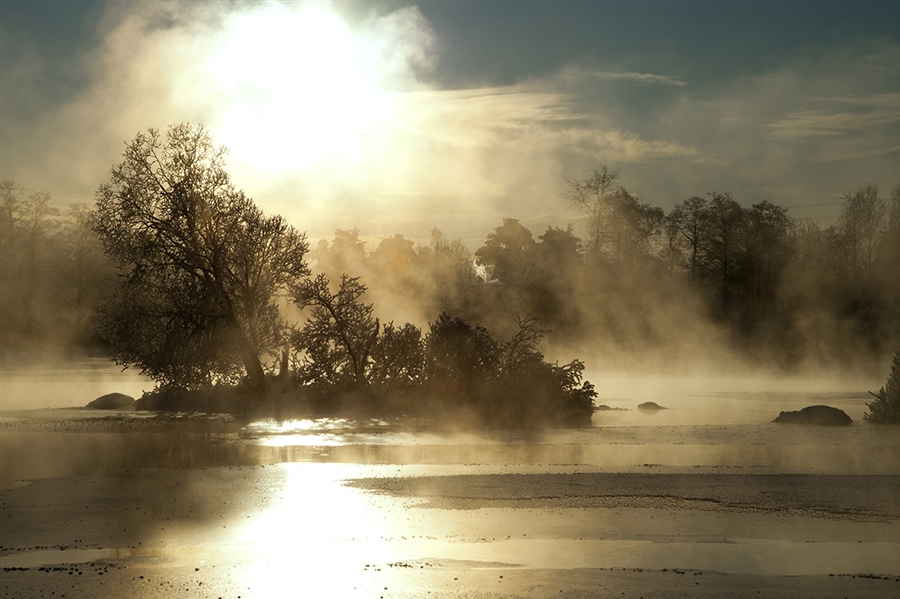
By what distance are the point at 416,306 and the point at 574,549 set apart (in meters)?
51.3

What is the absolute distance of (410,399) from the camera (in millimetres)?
25719

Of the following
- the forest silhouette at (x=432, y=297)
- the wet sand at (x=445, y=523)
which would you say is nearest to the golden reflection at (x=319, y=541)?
the wet sand at (x=445, y=523)

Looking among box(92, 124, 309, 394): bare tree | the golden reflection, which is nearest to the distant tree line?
box(92, 124, 309, 394): bare tree

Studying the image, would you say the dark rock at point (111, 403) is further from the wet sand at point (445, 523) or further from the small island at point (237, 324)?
the wet sand at point (445, 523)

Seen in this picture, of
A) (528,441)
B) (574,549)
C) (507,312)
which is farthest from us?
(507,312)

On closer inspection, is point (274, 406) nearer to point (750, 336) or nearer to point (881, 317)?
point (750, 336)

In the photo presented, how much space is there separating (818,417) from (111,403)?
60.4ft

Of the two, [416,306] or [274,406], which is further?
[416,306]

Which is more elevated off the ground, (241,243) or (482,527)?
(241,243)

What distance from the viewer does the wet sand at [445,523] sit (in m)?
8.59

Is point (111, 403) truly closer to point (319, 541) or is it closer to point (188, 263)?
point (188, 263)

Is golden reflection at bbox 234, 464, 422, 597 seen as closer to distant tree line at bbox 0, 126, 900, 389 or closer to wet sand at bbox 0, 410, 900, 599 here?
wet sand at bbox 0, 410, 900, 599

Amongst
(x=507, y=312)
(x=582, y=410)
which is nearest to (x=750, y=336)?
(x=507, y=312)

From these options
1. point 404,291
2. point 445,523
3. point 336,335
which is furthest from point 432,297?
point 445,523
